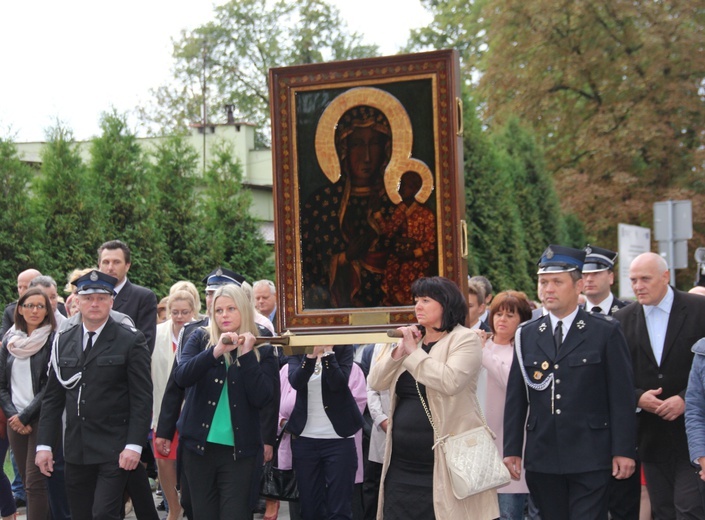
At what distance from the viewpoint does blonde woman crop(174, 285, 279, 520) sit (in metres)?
7.01

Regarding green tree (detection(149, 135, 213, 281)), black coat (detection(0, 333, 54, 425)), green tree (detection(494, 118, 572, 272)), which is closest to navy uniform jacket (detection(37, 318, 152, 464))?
black coat (detection(0, 333, 54, 425))

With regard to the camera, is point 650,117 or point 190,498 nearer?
point 190,498

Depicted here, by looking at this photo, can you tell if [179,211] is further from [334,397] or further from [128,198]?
[334,397]

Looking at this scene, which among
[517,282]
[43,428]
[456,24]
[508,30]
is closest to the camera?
[43,428]

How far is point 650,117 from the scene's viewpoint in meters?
30.8

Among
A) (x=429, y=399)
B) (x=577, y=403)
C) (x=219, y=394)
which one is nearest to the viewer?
(x=429, y=399)

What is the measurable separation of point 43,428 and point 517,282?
18.2 meters

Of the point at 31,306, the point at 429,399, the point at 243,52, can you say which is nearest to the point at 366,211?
the point at 429,399

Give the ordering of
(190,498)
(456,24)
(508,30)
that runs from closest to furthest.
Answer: (190,498) < (508,30) < (456,24)

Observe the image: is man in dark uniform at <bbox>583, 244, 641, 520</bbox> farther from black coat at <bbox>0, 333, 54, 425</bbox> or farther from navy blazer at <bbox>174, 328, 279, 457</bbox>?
black coat at <bbox>0, 333, 54, 425</bbox>

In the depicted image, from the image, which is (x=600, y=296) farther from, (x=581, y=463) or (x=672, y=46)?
(x=672, y=46)

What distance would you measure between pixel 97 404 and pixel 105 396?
0.26ft

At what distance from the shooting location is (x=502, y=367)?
8078 millimetres

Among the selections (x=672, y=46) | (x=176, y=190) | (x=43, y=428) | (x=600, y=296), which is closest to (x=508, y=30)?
(x=672, y=46)
